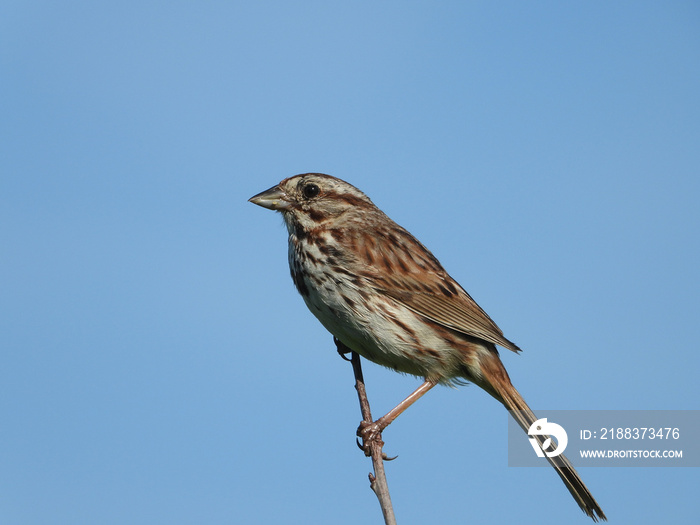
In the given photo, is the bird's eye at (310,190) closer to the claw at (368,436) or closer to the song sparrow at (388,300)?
the song sparrow at (388,300)

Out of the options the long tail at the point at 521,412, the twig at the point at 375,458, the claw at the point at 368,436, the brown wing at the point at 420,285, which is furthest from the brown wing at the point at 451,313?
the claw at the point at 368,436

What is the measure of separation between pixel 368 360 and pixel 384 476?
1.70 metres

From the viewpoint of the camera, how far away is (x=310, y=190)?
703 centimetres

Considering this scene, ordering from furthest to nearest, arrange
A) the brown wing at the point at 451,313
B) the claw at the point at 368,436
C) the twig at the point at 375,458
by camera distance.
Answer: the brown wing at the point at 451,313, the claw at the point at 368,436, the twig at the point at 375,458

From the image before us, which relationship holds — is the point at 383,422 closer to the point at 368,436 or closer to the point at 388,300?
the point at 368,436

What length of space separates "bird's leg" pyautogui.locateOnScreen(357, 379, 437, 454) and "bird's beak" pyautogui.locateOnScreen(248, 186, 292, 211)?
1.96 meters

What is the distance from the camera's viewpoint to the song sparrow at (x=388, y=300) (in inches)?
249

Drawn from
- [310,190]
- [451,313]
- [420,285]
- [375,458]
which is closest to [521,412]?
[451,313]

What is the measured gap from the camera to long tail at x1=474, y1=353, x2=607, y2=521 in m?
6.15

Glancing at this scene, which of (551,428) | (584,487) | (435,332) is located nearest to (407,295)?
(435,332)

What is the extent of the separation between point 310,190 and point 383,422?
2.16 metres

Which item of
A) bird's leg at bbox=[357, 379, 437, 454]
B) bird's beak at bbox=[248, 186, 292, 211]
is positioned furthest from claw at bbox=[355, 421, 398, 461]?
bird's beak at bbox=[248, 186, 292, 211]

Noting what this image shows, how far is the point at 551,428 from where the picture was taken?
20.6 ft

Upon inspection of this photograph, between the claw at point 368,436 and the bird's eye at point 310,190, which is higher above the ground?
the bird's eye at point 310,190
